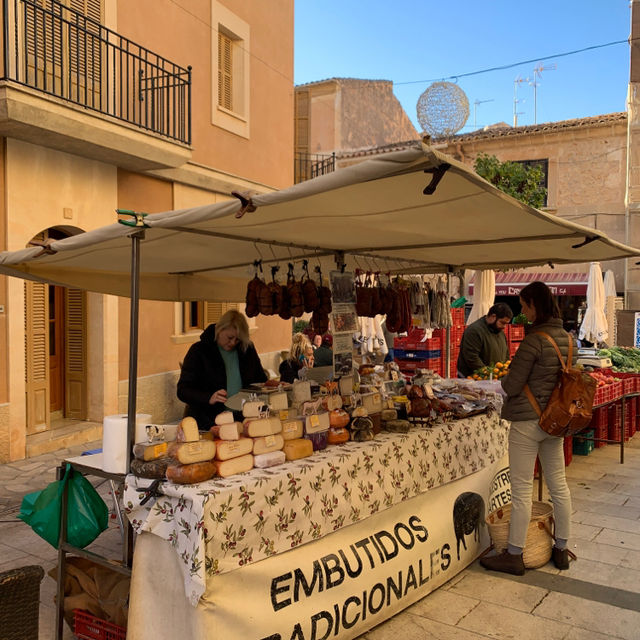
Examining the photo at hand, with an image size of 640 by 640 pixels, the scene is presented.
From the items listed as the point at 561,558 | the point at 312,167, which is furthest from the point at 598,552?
the point at 312,167

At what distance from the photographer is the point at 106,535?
4664 mm

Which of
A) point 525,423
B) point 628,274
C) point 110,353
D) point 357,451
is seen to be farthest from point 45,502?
point 628,274

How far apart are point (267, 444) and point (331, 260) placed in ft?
7.71

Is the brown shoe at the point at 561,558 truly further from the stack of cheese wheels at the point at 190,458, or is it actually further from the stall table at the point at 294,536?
the stack of cheese wheels at the point at 190,458

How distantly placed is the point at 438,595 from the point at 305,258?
258cm

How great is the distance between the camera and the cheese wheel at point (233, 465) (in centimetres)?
277

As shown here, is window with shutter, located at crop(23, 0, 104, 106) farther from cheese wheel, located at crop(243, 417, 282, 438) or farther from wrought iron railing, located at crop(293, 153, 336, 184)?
cheese wheel, located at crop(243, 417, 282, 438)

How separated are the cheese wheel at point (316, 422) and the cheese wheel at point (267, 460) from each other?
0.31 m

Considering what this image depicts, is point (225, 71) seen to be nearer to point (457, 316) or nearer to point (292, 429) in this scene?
point (457, 316)

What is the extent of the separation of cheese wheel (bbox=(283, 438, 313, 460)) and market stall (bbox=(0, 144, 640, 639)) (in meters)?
0.06

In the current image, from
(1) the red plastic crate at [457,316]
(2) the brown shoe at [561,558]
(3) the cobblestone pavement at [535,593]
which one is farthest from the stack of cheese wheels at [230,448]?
(1) the red plastic crate at [457,316]

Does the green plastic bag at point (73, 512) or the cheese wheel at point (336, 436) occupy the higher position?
the cheese wheel at point (336, 436)

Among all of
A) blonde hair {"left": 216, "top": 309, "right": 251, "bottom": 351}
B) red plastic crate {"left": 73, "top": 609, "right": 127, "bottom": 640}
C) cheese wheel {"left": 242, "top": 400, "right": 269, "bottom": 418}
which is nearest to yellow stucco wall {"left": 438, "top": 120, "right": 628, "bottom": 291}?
blonde hair {"left": 216, "top": 309, "right": 251, "bottom": 351}

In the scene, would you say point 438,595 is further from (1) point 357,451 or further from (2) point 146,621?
(2) point 146,621
